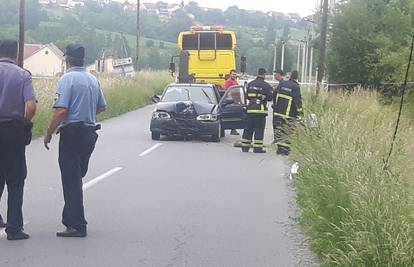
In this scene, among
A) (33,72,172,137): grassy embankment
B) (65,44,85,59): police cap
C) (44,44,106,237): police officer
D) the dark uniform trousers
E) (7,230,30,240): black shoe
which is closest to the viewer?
(7,230,30,240): black shoe

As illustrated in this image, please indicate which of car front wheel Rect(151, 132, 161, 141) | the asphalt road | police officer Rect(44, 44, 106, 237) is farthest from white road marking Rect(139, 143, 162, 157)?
police officer Rect(44, 44, 106, 237)

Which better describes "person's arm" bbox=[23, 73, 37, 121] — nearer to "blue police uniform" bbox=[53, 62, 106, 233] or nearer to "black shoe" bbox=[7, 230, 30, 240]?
"blue police uniform" bbox=[53, 62, 106, 233]

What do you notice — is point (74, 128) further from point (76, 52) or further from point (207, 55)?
point (207, 55)

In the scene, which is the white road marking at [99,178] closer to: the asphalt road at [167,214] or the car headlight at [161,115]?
the asphalt road at [167,214]

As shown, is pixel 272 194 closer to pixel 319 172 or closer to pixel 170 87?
pixel 319 172

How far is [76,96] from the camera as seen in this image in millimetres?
8883

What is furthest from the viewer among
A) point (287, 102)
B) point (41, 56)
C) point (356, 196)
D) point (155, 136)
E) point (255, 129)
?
point (41, 56)

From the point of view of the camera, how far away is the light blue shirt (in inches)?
348

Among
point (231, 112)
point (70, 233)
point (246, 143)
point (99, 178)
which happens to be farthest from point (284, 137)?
point (231, 112)

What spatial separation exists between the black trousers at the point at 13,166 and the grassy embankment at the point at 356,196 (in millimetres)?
2981

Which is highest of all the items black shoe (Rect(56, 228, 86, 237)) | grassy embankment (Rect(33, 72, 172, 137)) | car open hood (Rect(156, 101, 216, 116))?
black shoe (Rect(56, 228, 86, 237))

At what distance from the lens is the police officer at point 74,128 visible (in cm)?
884

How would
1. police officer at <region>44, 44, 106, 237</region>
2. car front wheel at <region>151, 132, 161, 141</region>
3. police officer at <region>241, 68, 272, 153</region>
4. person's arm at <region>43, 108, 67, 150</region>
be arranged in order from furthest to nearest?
→ 1. car front wheel at <region>151, 132, 161, 141</region>
2. police officer at <region>241, 68, 272, 153</region>
3. police officer at <region>44, 44, 106, 237</region>
4. person's arm at <region>43, 108, 67, 150</region>

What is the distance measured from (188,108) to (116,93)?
57.6 feet
